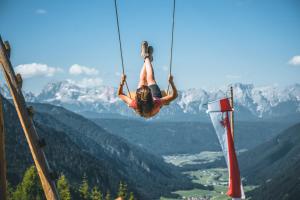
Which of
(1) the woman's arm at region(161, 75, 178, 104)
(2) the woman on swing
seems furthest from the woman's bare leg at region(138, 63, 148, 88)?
(1) the woman's arm at region(161, 75, 178, 104)

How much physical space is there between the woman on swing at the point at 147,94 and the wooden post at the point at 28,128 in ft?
8.27

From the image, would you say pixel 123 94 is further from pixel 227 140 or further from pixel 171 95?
pixel 227 140

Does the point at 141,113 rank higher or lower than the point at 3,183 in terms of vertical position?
higher

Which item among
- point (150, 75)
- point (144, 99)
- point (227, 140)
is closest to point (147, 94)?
point (144, 99)

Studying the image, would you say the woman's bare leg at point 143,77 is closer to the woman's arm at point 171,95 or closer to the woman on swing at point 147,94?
the woman on swing at point 147,94

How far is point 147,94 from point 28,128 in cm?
269

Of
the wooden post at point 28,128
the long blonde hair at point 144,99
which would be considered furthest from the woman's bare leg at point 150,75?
the wooden post at point 28,128

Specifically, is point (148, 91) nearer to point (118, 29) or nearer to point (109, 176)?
point (118, 29)

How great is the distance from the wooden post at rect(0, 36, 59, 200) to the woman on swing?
8.27 feet

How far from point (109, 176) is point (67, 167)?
23.9 meters

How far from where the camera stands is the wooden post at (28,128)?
7539 millimetres

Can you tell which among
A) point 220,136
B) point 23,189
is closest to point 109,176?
point 23,189

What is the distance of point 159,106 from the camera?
9.80 metres

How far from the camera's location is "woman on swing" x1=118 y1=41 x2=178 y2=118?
30.7 feet
